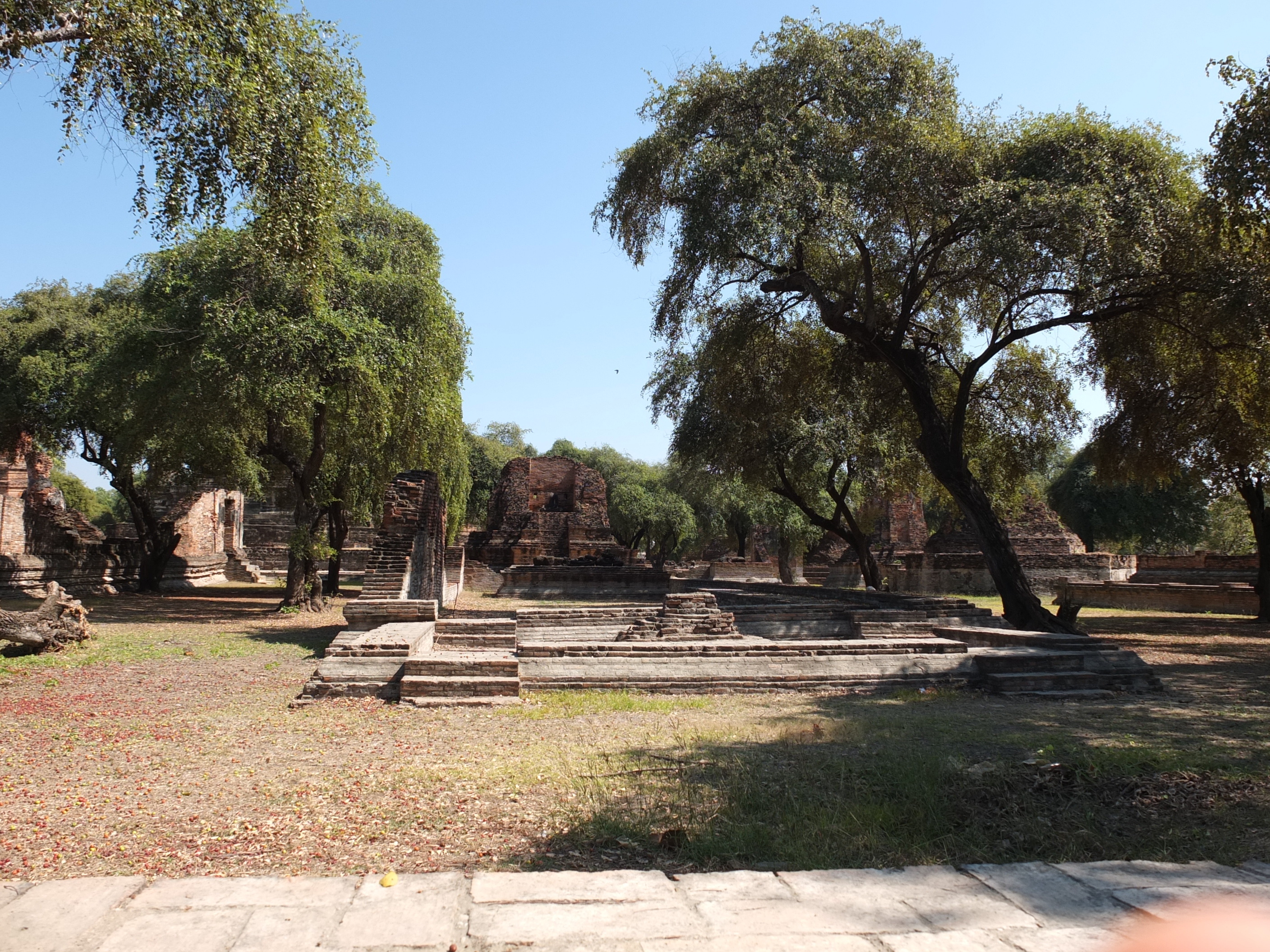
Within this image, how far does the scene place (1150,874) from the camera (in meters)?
3.16

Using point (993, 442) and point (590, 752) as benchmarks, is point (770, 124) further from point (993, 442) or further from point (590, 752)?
point (590, 752)

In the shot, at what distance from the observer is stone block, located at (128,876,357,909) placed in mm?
2914

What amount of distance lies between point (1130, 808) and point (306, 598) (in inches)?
562

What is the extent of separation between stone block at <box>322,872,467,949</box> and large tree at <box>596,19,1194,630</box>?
984cm

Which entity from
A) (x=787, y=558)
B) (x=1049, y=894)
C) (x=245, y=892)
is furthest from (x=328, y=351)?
(x=787, y=558)

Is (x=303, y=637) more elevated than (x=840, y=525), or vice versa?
(x=840, y=525)

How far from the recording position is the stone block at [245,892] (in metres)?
2.91

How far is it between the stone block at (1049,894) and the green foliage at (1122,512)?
35.4 metres

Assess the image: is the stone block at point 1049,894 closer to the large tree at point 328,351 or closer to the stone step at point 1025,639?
the stone step at point 1025,639

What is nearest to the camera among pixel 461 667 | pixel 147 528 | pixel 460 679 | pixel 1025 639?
pixel 460 679

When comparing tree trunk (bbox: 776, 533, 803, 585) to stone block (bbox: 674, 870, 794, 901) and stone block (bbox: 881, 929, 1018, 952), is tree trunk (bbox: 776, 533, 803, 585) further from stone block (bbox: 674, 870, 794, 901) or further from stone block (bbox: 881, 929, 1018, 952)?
stone block (bbox: 881, 929, 1018, 952)

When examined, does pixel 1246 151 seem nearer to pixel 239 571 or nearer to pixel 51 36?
pixel 51 36

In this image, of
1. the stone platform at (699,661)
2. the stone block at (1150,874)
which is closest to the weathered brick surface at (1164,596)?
the stone platform at (699,661)

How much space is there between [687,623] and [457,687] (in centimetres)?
366
